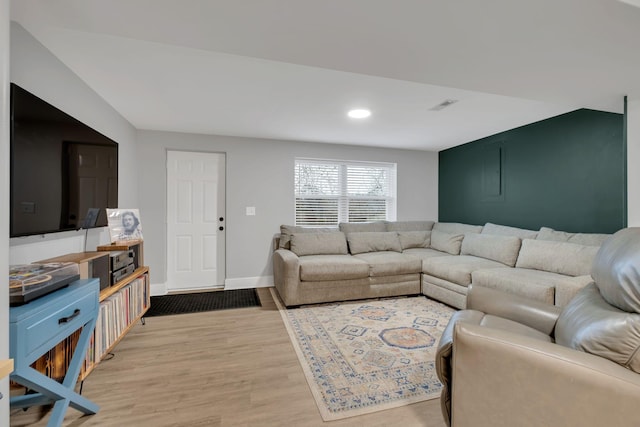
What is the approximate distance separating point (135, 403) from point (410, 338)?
6.70 feet

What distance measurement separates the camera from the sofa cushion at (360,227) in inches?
167

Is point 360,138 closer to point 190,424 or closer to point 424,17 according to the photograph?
point 424,17

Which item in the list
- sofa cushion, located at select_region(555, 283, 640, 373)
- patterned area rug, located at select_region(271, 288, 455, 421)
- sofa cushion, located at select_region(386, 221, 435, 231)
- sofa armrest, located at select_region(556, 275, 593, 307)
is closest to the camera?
sofa cushion, located at select_region(555, 283, 640, 373)

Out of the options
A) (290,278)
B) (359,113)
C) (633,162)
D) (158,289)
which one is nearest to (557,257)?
(633,162)

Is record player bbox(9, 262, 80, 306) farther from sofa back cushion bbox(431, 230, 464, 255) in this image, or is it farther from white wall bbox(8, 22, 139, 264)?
sofa back cushion bbox(431, 230, 464, 255)

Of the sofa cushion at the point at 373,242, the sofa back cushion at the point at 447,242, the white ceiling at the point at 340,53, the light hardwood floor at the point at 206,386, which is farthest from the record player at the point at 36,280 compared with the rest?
the sofa back cushion at the point at 447,242

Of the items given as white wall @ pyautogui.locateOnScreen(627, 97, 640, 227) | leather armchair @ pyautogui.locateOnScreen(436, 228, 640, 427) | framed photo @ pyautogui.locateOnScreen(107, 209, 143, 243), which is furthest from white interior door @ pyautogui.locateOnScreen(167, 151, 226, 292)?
white wall @ pyautogui.locateOnScreen(627, 97, 640, 227)

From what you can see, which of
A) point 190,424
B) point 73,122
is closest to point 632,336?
point 190,424

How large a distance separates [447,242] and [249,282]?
9.60 feet

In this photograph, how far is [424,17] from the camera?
1.27 m

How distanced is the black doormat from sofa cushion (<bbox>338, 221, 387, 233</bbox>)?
1.60 meters

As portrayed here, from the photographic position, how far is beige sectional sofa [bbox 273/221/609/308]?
2564 millimetres

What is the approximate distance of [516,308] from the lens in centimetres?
171

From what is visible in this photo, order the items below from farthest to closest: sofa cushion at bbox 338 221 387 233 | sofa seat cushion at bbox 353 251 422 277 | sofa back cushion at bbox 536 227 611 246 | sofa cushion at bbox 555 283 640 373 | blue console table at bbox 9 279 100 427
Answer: sofa cushion at bbox 338 221 387 233
sofa seat cushion at bbox 353 251 422 277
sofa back cushion at bbox 536 227 611 246
blue console table at bbox 9 279 100 427
sofa cushion at bbox 555 283 640 373
